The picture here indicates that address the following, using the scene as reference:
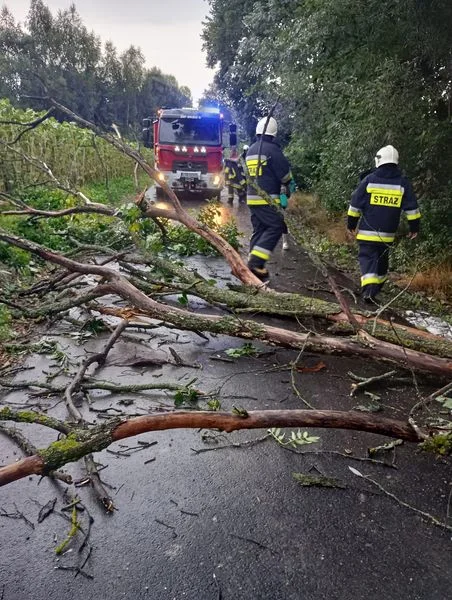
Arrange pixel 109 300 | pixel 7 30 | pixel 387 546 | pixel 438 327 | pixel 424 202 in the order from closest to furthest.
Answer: pixel 387 546
pixel 438 327
pixel 109 300
pixel 424 202
pixel 7 30

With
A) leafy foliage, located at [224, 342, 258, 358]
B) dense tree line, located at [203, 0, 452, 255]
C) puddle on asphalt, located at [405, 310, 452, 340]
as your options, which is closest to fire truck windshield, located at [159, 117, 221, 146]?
dense tree line, located at [203, 0, 452, 255]

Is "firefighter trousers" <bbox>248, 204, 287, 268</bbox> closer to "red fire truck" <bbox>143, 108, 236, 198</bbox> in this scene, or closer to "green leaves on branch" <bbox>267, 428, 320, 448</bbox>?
"green leaves on branch" <bbox>267, 428, 320, 448</bbox>

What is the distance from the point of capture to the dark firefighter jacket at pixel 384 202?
4.50 meters

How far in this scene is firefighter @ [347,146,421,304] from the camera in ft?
14.8

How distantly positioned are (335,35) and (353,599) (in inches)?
266

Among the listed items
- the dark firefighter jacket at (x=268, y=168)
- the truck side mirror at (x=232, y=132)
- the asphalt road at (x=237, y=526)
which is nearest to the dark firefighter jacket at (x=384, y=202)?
the dark firefighter jacket at (x=268, y=168)

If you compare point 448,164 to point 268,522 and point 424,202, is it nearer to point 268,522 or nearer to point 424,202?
point 424,202

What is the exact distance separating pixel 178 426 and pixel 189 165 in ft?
38.4

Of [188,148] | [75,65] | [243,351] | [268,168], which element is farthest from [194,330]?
[75,65]

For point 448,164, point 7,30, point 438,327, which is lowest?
point 438,327

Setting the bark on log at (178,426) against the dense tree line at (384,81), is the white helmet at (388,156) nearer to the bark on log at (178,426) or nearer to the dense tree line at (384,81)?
the dense tree line at (384,81)

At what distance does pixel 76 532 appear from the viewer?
6.01 feet

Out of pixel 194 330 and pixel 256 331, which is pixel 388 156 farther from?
pixel 194 330

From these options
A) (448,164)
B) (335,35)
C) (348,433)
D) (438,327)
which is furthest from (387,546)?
(335,35)
